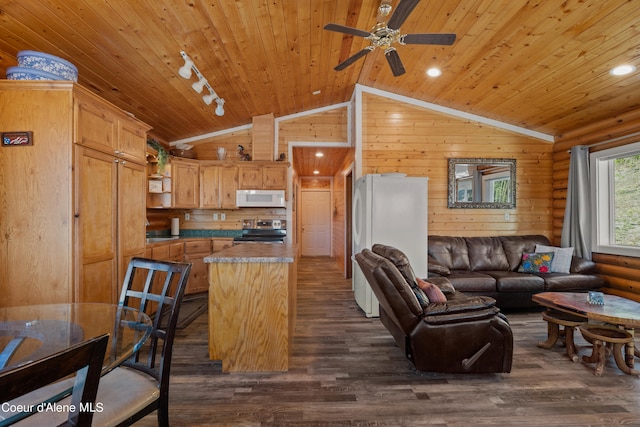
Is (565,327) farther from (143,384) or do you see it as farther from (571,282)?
(143,384)

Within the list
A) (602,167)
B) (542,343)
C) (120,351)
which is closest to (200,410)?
(120,351)

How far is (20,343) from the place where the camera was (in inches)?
49.7

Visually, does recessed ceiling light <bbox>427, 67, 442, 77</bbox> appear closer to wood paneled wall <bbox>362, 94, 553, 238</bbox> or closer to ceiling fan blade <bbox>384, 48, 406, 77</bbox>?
wood paneled wall <bbox>362, 94, 553, 238</bbox>

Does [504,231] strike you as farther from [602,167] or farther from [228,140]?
[228,140]

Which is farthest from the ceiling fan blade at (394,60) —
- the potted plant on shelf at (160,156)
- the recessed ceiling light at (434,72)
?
the potted plant on shelf at (160,156)

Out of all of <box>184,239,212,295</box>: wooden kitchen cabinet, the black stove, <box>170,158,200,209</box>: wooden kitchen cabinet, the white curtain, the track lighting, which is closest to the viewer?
the track lighting

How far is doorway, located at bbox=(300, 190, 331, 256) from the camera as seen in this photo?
921cm

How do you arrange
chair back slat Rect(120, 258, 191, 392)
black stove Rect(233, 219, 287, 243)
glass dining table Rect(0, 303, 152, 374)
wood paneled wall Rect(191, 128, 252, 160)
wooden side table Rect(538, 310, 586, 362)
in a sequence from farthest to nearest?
wood paneled wall Rect(191, 128, 252, 160) → black stove Rect(233, 219, 287, 243) → wooden side table Rect(538, 310, 586, 362) → chair back slat Rect(120, 258, 191, 392) → glass dining table Rect(0, 303, 152, 374)

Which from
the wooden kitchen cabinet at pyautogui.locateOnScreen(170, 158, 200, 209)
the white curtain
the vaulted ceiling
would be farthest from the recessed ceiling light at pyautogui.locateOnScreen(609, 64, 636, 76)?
the wooden kitchen cabinet at pyautogui.locateOnScreen(170, 158, 200, 209)

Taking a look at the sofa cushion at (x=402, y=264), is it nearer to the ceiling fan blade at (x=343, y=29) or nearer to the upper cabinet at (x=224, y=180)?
the ceiling fan blade at (x=343, y=29)

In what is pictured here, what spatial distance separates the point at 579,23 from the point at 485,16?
76cm

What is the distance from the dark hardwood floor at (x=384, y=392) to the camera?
6.02 ft

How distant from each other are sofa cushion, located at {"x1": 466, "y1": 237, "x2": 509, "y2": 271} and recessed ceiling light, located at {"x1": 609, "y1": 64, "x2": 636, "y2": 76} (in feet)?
7.73

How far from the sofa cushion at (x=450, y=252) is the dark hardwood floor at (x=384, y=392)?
1.42 meters
